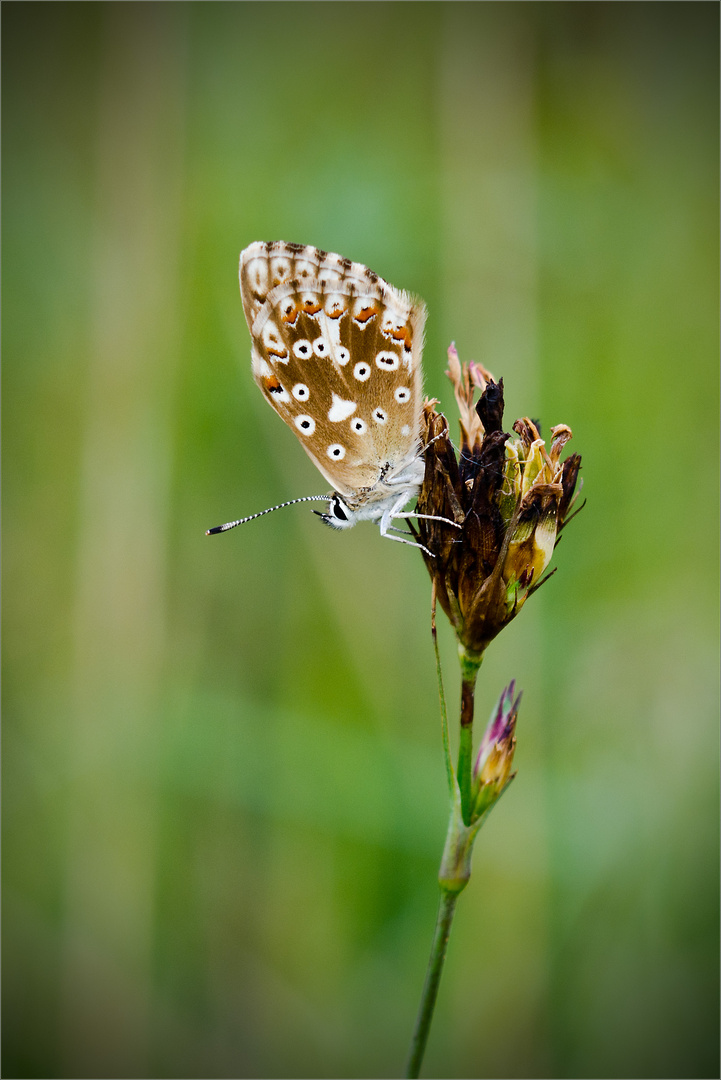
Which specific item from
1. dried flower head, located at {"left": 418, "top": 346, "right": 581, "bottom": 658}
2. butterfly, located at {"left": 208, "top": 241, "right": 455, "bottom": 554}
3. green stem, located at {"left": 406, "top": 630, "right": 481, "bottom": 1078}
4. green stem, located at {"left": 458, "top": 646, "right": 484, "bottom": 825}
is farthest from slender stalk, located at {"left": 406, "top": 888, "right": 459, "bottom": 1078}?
butterfly, located at {"left": 208, "top": 241, "right": 455, "bottom": 554}

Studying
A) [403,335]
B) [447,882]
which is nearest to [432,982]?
[447,882]

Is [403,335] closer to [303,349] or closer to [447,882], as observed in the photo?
[303,349]

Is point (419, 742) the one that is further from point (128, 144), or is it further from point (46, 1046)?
point (128, 144)

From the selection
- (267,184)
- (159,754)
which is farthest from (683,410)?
(159,754)

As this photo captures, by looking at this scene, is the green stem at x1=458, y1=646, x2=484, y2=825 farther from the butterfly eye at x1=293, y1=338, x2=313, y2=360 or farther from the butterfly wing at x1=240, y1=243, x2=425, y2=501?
the butterfly eye at x1=293, y1=338, x2=313, y2=360

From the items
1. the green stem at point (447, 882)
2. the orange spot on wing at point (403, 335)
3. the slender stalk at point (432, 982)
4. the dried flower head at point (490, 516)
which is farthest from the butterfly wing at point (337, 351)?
the slender stalk at point (432, 982)

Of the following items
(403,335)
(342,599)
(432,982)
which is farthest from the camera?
(342,599)
